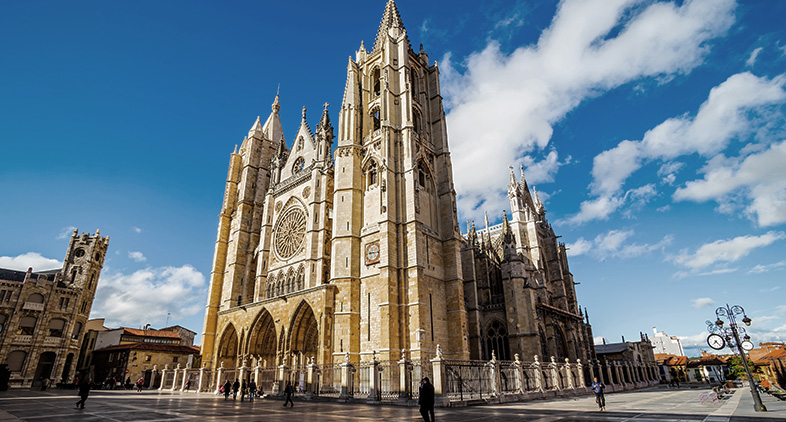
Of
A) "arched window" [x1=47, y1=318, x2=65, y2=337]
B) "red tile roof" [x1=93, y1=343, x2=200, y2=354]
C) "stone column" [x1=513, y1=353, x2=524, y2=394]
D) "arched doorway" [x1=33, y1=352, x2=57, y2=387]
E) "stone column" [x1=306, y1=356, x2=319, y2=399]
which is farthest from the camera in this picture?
"red tile roof" [x1=93, y1=343, x2=200, y2=354]

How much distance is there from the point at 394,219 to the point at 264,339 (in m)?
12.9

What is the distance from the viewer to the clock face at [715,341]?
505 inches

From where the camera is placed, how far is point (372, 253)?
23.5m

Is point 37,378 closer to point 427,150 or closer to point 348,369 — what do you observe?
point 348,369

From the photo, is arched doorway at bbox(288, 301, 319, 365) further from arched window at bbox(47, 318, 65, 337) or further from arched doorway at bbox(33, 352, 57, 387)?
arched window at bbox(47, 318, 65, 337)

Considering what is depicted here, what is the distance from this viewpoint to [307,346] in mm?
25109

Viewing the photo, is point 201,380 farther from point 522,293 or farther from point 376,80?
point 376,80

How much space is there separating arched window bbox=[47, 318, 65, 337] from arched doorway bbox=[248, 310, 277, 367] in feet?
71.4

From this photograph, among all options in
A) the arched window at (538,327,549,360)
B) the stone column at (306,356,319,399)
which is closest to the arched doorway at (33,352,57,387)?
the stone column at (306,356,319,399)

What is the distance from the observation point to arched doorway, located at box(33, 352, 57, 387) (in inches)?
1321

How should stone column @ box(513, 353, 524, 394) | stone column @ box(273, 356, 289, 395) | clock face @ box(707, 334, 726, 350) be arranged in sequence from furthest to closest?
stone column @ box(273, 356, 289, 395), stone column @ box(513, 353, 524, 394), clock face @ box(707, 334, 726, 350)

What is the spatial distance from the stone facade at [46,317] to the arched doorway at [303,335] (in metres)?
24.3

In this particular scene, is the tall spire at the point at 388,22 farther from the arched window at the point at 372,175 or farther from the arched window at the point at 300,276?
the arched window at the point at 300,276

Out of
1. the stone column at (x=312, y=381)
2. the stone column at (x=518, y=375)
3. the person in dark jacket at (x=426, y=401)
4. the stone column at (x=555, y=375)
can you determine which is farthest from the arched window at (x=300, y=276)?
the person in dark jacket at (x=426, y=401)
